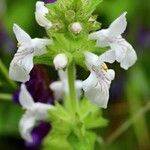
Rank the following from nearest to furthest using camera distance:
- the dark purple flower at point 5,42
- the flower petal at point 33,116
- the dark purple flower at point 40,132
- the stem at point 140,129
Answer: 1. the flower petal at point 33,116
2. the dark purple flower at point 40,132
3. the stem at point 140,129
4. the dark purple flower at point 5,42

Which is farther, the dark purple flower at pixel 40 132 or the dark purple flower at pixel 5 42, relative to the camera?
the dark purple flower at pixel 5 42

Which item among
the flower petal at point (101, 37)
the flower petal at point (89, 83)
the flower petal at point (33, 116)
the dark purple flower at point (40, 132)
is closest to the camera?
the flower petal at point (89, 83)

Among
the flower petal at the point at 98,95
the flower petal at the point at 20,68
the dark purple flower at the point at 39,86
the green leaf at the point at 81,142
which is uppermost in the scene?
the flower petal at the point at 20,68

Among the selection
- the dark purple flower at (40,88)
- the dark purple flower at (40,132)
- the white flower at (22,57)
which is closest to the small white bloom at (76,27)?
the white flower at (22,57)

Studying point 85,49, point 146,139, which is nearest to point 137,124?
point 146,139

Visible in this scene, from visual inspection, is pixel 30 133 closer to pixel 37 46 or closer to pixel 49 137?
pixel 49 137

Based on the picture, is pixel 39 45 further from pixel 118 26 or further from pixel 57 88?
pixel 57 88

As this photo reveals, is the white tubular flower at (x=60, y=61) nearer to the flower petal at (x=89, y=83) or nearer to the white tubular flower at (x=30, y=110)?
the flower petal at (x=89, y=83)

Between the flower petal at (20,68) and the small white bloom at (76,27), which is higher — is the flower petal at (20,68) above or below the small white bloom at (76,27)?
below

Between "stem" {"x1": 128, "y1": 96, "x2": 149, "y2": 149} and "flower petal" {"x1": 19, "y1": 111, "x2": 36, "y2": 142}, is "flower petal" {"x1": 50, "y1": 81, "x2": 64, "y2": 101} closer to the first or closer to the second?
"flower petal" {"x1": 19, "y1": 111, "x2": 36, "y2": 142}
